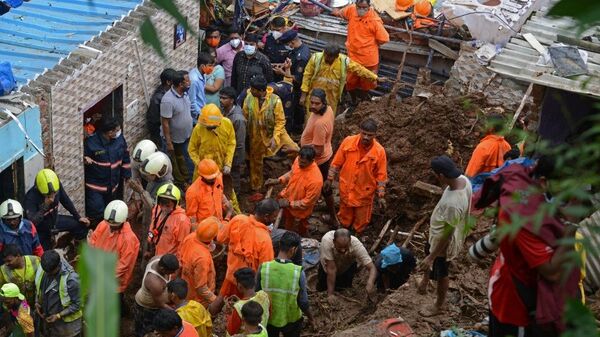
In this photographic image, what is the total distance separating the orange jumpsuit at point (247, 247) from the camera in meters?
8.63

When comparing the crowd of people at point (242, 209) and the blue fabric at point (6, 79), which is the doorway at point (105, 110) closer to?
the crowd of people at point (242, 209)

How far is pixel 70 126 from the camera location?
1042 cm

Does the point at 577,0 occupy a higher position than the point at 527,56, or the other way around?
the point at 577,0

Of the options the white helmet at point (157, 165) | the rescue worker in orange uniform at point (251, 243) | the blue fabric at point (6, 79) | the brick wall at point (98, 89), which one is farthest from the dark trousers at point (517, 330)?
A: the blue fabric at point (6, 79)

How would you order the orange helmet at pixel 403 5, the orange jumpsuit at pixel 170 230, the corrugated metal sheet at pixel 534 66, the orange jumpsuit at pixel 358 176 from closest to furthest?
the corrugated metal sheet at pixel 534 66 < the orange jumpsuit at pixel 170 230 < the orange jumpsuit at pixel 358 176 < the orange helmet at pixel 403 5

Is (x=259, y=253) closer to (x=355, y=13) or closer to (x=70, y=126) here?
(x=70, y=126)

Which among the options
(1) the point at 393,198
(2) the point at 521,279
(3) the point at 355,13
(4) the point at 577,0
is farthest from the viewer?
(3) the point at 355,13

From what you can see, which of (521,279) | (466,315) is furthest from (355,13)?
(521,279)

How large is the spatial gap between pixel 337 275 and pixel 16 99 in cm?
356

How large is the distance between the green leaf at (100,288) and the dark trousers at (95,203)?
29.9 ft

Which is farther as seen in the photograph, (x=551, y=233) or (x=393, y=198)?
(x=393, y=198)

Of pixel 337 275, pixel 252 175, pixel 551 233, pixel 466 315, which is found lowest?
pixel 252 175

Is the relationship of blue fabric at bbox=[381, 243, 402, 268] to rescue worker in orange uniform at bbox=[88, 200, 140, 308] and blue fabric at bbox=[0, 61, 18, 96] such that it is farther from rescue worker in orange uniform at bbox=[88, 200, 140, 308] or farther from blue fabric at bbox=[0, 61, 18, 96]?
blue fabric at bbox=[0, 61, 18, 96]

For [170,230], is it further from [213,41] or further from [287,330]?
[213,41]
